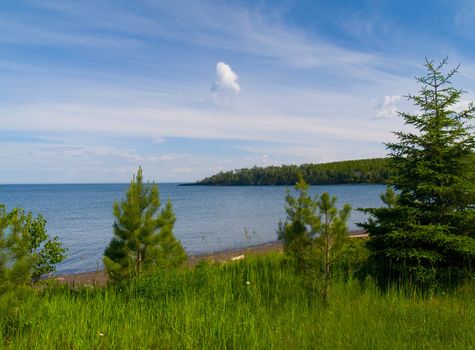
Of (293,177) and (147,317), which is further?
(293,177)

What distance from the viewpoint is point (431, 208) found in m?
9.27

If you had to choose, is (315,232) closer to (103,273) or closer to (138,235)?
(138,235)

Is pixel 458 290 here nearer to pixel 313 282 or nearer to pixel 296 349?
pixel 313 282

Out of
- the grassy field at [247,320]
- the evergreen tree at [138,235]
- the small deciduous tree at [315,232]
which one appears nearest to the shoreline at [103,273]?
the evergreen tree at [138,235]

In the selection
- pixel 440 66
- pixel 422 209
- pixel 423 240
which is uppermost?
pixel 440 66

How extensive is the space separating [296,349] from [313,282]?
2.71 meters

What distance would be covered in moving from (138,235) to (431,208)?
7.13 meters

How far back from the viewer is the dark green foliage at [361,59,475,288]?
871cm

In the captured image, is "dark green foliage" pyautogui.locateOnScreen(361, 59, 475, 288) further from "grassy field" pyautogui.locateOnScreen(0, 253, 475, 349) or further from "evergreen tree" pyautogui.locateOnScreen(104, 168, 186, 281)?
"evergreen tree" pyautogui.locateOnScreen(104, 168, 186, 281)

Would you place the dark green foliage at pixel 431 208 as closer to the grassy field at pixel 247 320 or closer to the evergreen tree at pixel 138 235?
the grassy field at pixel 247 320

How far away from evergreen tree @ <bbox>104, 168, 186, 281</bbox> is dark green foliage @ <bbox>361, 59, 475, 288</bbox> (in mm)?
5338

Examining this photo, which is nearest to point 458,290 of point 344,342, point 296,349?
point 344,342

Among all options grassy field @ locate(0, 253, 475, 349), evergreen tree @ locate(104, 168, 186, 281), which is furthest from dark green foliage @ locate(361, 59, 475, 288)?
evergreen tree @ locate(104, 168, 186, 281)

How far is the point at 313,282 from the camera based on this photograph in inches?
308
